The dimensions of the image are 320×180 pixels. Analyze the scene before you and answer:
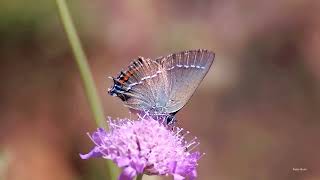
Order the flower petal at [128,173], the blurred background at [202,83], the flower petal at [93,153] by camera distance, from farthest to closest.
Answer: the blurred background at [202,83]
the flower petal at [93,153]
the flower petal at [128,173]

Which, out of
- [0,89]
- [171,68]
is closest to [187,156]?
[171,68]

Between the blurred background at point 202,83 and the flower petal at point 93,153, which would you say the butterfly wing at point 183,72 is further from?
the blurred background at point 202,83

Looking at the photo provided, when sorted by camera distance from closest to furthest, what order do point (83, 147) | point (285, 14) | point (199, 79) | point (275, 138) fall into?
point (199, 79)
point (83, 147)
point (275, 138)
point (285, 14)

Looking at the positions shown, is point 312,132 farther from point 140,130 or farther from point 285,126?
point 140,130

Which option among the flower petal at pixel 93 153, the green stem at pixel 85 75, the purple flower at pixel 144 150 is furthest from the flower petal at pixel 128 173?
the green stem at pixel 85 75

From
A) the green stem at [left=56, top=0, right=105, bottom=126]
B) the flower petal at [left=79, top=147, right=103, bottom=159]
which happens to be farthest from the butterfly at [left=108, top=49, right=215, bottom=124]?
the flower petal at [left=79, top=147, right=103, bottom=159]

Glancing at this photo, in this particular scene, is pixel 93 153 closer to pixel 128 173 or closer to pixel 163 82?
pixel 128 173

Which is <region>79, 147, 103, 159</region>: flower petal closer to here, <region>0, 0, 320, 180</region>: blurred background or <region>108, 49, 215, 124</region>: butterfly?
<region>108, 49, 215, 124</region>: butterfly

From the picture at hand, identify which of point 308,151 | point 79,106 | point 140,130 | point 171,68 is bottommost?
point 308,151
